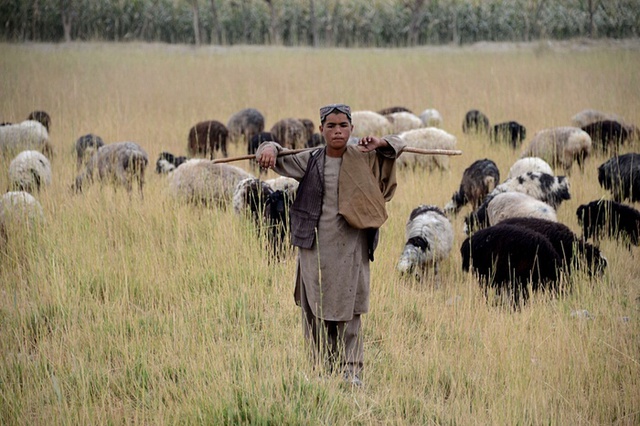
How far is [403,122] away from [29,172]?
7459 millimetres

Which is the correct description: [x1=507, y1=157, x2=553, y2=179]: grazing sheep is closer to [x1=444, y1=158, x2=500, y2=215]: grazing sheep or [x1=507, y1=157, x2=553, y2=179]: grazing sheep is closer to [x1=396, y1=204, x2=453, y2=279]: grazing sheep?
[x1=444, y1=158, x2=500, y2=215]: grazing sheep

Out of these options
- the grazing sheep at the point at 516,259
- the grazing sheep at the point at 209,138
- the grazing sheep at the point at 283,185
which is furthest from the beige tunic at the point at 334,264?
the grazing sheep at the point at 209,138

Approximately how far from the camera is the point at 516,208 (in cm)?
860

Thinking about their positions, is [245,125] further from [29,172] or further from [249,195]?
[249,195]

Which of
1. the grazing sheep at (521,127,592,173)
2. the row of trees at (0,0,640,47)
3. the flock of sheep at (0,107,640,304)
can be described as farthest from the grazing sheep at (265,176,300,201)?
the row of trees at (0,0,640,47)

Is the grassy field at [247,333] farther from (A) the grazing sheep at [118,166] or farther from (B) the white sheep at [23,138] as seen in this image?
(B) the white sheep at [23,138]

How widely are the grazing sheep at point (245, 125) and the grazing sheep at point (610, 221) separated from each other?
7.90 m

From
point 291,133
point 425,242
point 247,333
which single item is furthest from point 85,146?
point 247,333

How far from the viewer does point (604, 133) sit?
1293cm

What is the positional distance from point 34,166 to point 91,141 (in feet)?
7.76

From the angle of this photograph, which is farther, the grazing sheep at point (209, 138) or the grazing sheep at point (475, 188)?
the grazing sheep at point (209, 138)

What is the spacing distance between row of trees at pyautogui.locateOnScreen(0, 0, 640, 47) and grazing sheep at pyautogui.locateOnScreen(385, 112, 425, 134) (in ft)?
74.8

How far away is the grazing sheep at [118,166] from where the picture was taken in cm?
1007

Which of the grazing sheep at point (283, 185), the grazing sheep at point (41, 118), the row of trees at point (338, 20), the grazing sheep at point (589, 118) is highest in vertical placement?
the row of trees at point (338, 20)
